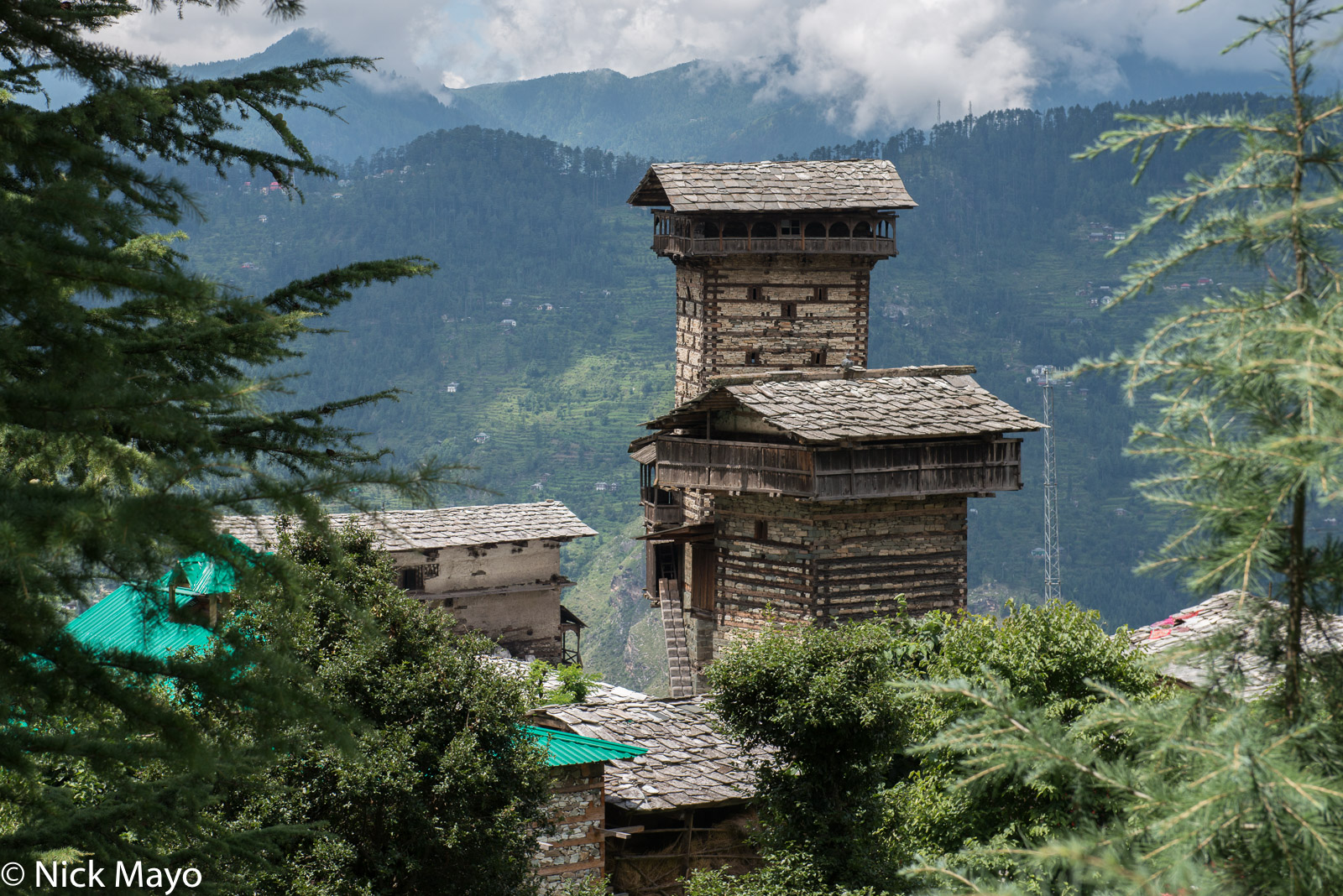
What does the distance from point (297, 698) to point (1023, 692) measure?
950 centimetres

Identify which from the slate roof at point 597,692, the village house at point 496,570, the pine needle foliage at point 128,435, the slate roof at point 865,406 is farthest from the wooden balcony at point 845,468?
the pine needle foliage at point 128,435

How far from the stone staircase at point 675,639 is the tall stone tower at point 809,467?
4cm

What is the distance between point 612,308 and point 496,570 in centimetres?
10624

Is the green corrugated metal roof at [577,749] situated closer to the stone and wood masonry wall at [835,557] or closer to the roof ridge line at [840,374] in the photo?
the stone and wood masonry wall at [835,557]

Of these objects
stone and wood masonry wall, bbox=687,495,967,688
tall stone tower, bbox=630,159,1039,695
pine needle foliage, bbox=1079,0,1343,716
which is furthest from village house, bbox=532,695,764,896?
pine needle foliage, bbox=1079,0,1343,716

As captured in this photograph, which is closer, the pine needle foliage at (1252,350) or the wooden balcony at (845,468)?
→ the pine needle foliage at (1252,350)

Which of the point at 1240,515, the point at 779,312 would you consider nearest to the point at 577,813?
the point at 1240,515

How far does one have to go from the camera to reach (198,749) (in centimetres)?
510

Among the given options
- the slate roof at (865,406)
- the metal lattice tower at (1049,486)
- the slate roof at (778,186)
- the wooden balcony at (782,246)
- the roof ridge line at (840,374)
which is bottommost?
the metal lattice tower at (1049,486)

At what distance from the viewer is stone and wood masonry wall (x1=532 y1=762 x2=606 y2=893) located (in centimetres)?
1488

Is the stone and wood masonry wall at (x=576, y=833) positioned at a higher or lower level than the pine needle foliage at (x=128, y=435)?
lower

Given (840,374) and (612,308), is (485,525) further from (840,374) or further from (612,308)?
(612,308)

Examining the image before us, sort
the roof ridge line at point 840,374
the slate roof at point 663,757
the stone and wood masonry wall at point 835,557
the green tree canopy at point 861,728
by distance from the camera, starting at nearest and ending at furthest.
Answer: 1. the green tree canopy at point 861,728
2. the slate roof at point 663,757
3. the roof ridge line at point 840,374
4. the stone and wood masonry wall at point 835,557

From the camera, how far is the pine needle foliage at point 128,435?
17.0ft
